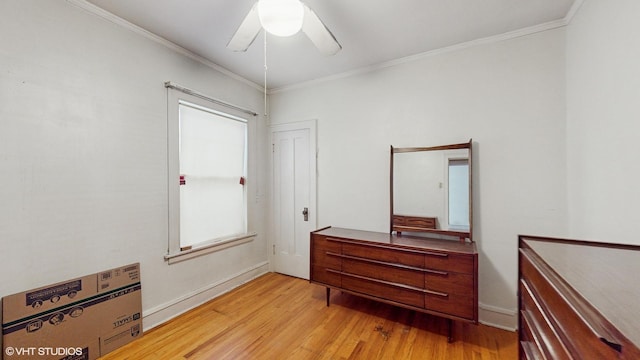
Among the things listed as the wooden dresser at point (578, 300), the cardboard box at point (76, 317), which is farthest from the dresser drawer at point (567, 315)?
the cardboard box at point (76, 317)

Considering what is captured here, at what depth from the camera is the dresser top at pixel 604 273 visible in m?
0.53

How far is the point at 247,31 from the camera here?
1659 mm

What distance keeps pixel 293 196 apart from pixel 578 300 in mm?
2965

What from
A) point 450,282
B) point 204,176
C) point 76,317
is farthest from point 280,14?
point 76,317

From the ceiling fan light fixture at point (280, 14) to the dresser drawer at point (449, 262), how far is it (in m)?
1.97

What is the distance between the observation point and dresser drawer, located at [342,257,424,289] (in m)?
2.10

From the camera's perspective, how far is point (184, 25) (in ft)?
6.86

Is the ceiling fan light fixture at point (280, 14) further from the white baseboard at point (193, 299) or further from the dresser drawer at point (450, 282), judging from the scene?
the white baseboard at point (193, 299)

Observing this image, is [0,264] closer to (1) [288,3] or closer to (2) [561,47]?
(1) [288,3]

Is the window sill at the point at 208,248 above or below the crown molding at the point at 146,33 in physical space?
below

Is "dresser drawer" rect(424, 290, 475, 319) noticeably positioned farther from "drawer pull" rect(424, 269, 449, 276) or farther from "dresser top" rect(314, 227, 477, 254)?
"dresser top" rect(314, 227, 477, 254)

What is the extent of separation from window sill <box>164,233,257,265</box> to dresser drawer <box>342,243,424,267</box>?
1.42 m

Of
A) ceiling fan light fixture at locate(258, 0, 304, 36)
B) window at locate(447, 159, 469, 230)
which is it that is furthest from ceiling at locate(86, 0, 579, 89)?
window at locate(447, 159, 469, 230)

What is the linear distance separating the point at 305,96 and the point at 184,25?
61.4 inches
